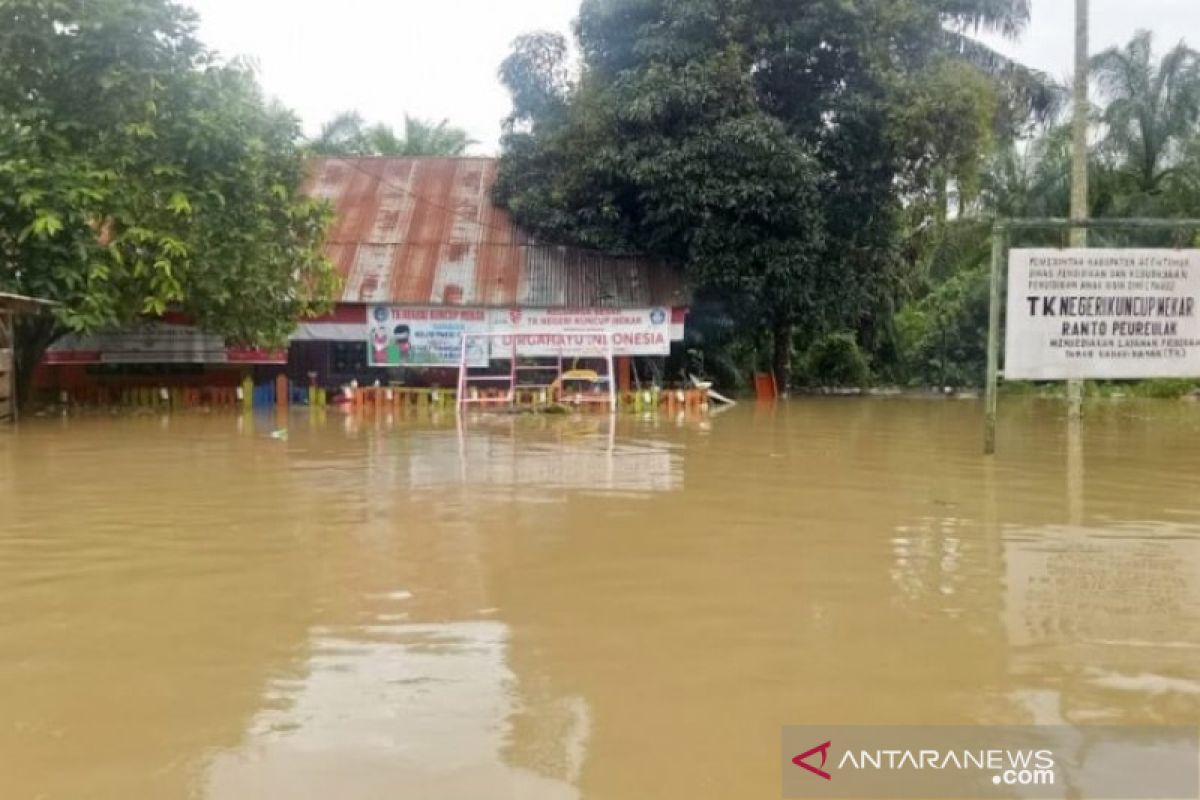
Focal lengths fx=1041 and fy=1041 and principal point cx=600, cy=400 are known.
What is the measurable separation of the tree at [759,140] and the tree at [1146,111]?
507 cm

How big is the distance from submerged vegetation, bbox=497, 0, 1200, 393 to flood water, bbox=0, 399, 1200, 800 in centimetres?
1191

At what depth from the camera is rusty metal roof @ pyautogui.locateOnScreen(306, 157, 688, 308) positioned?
20594mm

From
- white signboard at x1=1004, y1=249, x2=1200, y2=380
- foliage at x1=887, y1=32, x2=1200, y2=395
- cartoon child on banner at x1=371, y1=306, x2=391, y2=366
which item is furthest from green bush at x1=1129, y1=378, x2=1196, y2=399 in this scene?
cartoon child on banner at x1=371, y1=306, x2=391, y2=366

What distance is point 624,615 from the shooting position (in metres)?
4.73

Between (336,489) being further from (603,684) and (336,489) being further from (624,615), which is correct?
(603,684)

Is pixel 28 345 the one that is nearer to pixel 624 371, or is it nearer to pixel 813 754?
pixel 624 371

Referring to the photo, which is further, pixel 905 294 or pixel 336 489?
pixel 905 294

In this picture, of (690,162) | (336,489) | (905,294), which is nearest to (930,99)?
(690,162)

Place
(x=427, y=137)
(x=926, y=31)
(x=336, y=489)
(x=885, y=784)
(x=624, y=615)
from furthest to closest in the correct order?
1. (x=427, y=137)
2. (x=926, y=31)
3. (x=336, y=489)
4. (x=624, y=615)
5. (x=885, y=784)

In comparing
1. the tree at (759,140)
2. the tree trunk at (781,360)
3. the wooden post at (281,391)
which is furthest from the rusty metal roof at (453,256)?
the tree trunk at (781,360)

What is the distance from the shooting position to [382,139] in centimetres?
3027

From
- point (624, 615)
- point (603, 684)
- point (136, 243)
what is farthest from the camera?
point (136, 243)

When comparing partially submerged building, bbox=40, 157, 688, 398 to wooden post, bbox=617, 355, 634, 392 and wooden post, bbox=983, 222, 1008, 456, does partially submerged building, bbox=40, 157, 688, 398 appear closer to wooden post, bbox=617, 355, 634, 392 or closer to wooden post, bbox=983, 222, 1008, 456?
wooden post, bbox=617, 355, 634, 392

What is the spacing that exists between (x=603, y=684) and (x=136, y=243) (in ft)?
42.0
